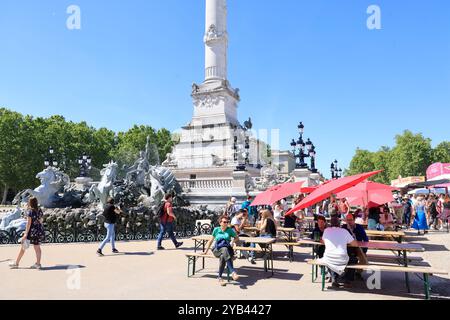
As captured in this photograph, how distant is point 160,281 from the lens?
677 cm

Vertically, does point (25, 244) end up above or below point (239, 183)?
below

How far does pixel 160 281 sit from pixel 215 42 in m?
40.7

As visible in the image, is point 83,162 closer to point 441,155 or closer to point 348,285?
point 348,285

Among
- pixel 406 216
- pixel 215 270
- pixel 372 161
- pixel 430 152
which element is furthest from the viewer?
pixel 372 161

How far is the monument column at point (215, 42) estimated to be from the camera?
43.3 meters

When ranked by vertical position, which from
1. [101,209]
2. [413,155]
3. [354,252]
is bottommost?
[354,252]

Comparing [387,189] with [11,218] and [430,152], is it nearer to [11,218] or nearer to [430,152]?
[11,218]

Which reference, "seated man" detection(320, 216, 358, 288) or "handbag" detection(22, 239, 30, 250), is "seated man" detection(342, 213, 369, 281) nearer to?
"seated man" detection(320, 216, 358, 288)

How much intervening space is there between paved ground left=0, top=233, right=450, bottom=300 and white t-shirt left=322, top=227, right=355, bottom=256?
727 mm

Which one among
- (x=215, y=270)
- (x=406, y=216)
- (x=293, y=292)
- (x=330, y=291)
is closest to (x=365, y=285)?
(x=330, y=291)

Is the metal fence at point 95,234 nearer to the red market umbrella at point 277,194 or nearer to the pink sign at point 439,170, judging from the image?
the red market umbrella at point 277,194

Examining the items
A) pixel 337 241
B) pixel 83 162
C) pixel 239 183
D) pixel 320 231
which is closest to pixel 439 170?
pixel 239 183
